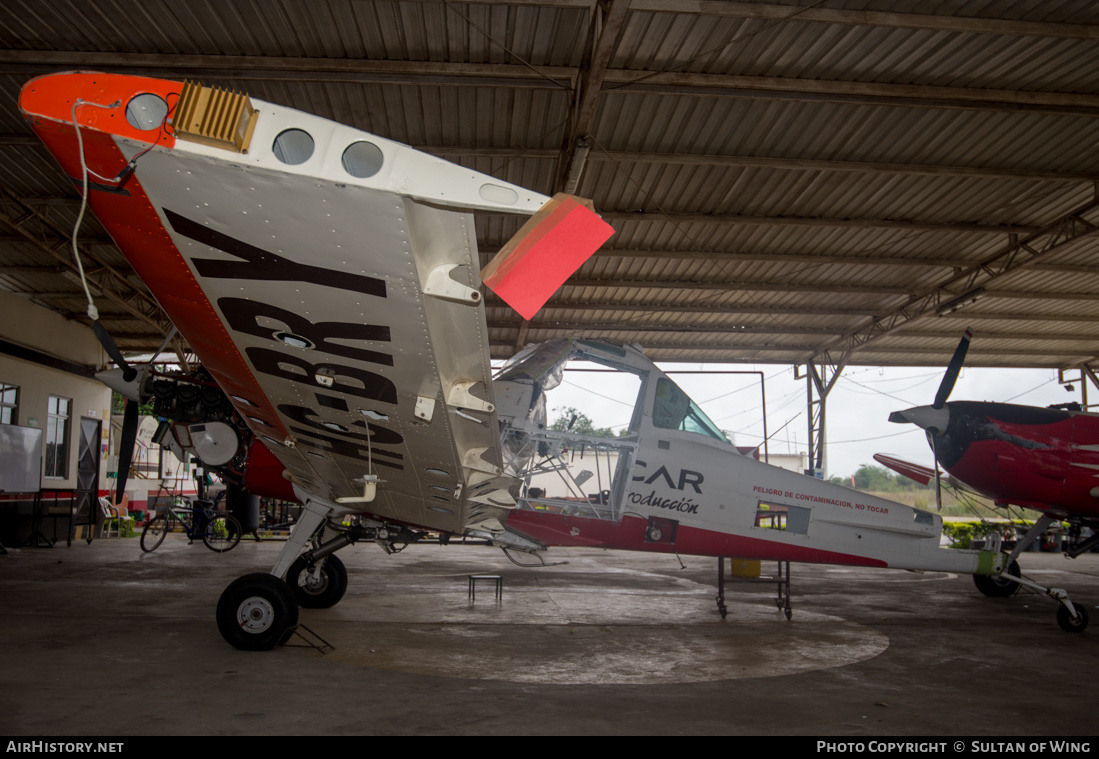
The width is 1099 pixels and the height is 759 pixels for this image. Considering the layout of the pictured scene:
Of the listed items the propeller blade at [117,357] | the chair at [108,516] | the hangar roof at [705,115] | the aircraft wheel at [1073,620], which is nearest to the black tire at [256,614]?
the propeller blade at [117,357]

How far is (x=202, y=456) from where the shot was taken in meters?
7.73

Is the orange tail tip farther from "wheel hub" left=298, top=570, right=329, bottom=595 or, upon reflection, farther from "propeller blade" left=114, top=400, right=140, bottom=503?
"propeller blade" left=114, top=400, right=140, bottom=503

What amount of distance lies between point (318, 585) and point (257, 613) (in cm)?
256

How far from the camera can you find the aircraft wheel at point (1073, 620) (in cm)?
838

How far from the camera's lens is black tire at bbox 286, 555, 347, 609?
28.4 feet

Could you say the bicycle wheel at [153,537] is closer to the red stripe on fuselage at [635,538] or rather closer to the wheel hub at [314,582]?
the wheel hub at [314,582]

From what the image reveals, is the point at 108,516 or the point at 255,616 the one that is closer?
the point at 255,616

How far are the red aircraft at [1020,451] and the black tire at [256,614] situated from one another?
A: 9649mm

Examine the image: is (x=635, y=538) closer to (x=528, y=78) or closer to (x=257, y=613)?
(x=257, y=613)

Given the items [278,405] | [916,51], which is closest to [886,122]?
[916,51]

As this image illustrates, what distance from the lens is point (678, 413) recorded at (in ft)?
26.7

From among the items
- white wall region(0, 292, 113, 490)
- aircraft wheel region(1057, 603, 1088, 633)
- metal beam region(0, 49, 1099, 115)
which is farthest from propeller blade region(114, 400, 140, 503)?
aircraft wheel region(1057, 603, 1088, 633)

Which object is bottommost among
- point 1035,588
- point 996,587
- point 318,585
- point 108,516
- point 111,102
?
point 996,587

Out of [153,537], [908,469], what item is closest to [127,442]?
[153,537]
